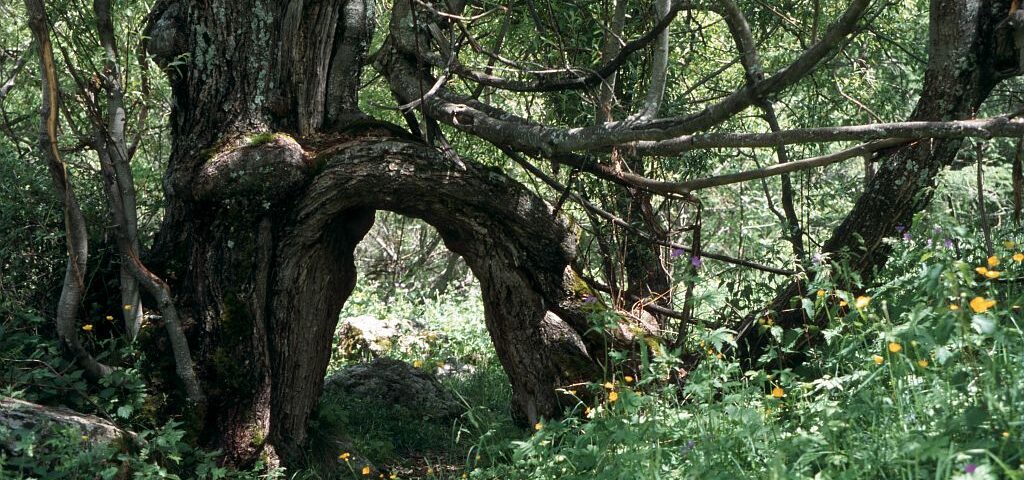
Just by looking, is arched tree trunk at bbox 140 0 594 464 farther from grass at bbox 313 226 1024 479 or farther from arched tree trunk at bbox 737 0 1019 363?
arched tree trunk at bbox 737 0 1019 363

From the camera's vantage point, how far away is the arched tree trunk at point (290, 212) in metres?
5.40

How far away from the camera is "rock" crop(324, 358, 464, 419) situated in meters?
7.28

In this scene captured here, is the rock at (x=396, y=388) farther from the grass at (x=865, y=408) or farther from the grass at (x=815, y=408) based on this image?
the grass at (x=865, y=408)

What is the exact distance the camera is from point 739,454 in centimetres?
380

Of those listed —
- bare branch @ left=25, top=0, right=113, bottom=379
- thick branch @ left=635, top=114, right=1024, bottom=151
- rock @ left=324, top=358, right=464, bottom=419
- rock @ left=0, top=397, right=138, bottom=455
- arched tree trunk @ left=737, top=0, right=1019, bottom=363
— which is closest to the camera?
thick branch @ left=635, top=114, right=1024, bottom=151

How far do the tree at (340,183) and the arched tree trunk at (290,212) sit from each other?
0.04 ft

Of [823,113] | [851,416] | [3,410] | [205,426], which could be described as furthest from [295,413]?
[823,113]

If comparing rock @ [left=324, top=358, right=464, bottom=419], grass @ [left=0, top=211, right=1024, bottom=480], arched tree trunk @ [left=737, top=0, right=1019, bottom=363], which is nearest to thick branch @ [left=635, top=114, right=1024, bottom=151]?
grass @ [left=0, top=211, right=1024, bottom=480]

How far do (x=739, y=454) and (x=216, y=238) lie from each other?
3.24 m

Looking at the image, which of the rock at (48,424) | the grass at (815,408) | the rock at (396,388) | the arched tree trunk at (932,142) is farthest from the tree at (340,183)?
the rock at (396,388)

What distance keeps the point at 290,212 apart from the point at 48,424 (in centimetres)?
173

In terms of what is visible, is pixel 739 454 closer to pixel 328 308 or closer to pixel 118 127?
pixel 328 308

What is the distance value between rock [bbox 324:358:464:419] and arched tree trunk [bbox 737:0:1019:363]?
2.77m

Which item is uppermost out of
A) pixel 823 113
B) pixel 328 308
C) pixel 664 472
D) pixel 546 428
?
pixel 823 113
